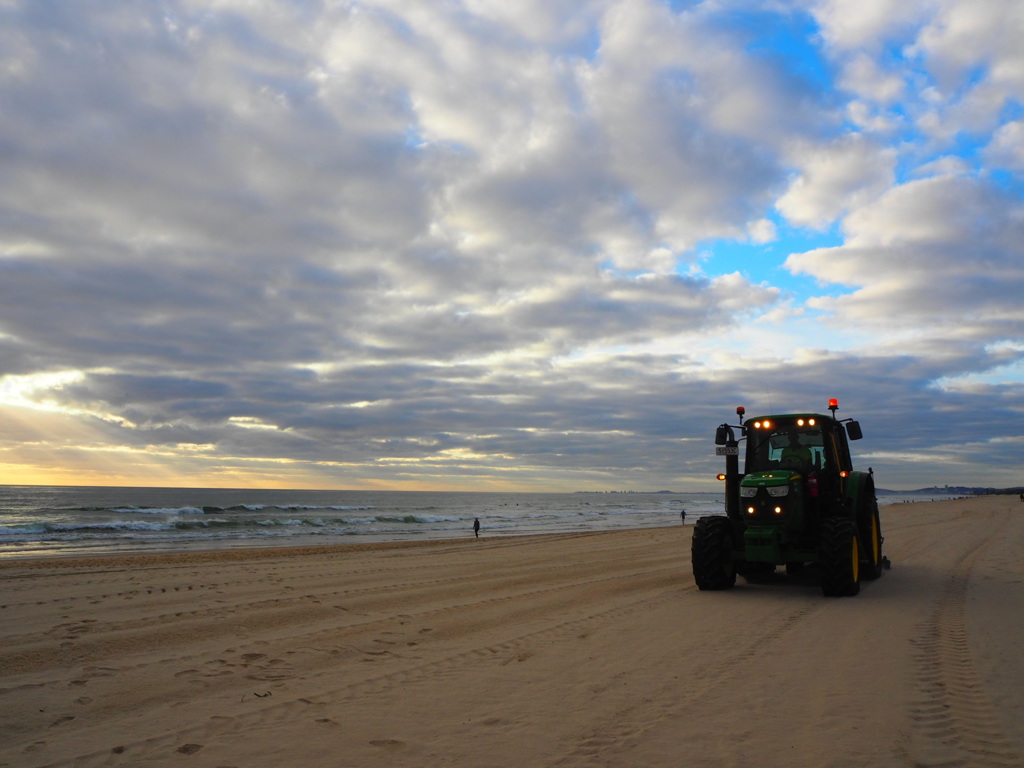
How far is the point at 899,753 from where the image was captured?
374 centimetres

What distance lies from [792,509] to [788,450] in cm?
127

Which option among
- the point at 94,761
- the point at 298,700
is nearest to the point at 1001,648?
the point at 298,700

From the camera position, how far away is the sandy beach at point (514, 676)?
3.87 metres

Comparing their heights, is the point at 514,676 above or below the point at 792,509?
below

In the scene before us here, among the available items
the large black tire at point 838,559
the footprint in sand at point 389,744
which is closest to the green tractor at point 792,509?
the large black tire at point 838,559

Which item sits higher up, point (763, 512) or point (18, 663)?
point (763, 512)

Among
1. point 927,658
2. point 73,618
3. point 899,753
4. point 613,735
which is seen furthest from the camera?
point 73,618

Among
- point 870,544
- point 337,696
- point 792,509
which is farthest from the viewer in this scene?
point 870,544

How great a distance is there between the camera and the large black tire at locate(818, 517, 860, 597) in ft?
28.5

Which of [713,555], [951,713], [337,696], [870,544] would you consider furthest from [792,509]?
[337,696]

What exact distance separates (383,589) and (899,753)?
7790 mm

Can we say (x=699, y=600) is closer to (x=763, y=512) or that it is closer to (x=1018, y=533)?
(x=763, y=512)

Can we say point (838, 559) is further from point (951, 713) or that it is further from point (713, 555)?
point (951, 713)

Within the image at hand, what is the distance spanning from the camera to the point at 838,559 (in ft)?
28.5
